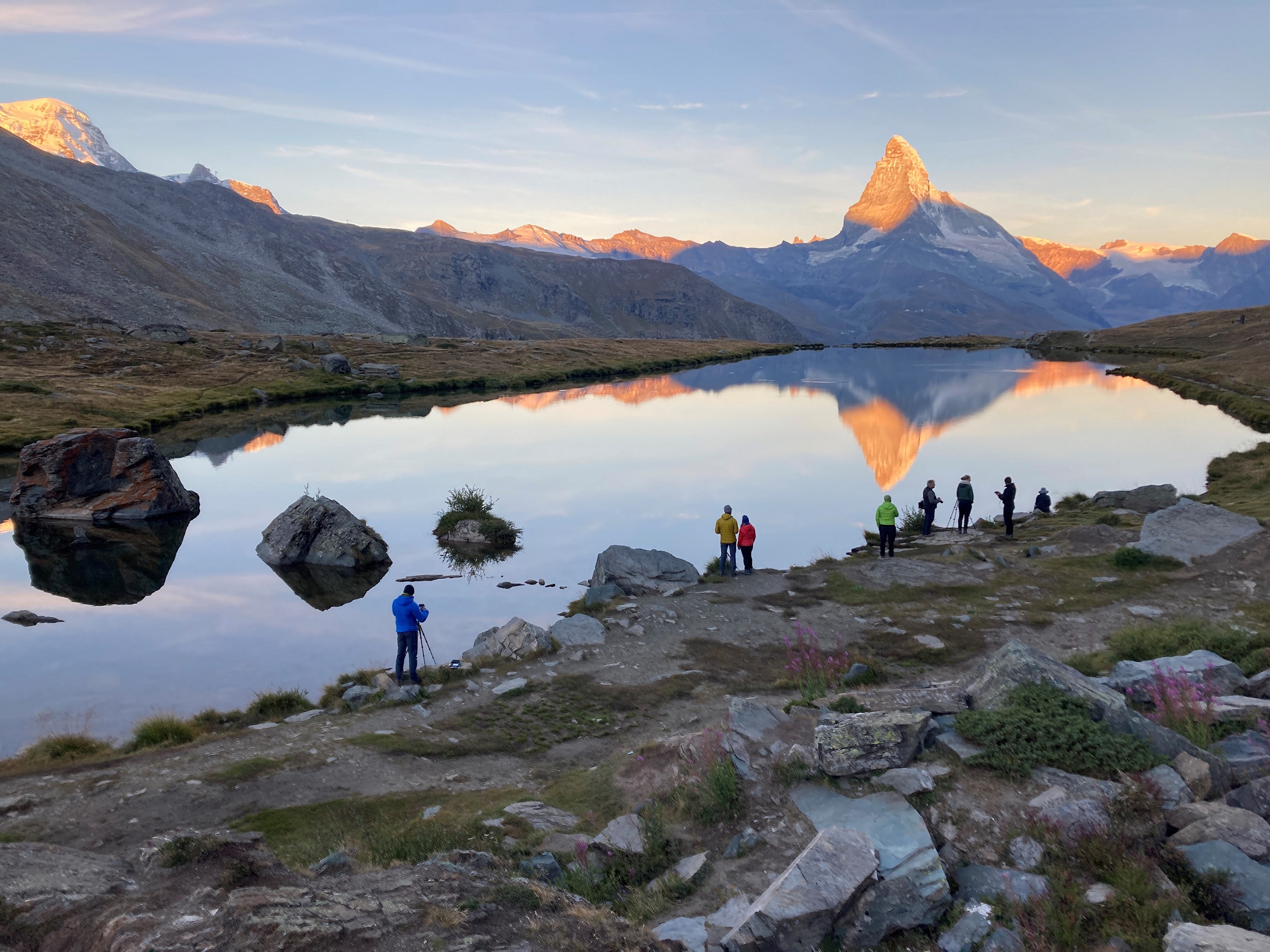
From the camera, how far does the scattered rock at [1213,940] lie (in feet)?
19.3

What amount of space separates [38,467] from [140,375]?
61.9 metres

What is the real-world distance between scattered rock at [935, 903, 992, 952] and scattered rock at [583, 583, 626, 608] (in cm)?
1754

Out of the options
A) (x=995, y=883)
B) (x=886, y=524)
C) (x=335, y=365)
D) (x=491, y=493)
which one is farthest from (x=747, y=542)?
(x=335, y=365)

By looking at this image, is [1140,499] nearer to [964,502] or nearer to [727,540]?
[964,502]

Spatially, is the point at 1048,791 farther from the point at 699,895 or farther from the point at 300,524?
the point at 300,524

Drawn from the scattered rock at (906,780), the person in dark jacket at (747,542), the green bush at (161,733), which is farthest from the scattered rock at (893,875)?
the person in dark jacket at (747,542)

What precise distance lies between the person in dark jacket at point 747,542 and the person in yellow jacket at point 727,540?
0.24 metres

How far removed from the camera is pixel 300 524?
107 feet

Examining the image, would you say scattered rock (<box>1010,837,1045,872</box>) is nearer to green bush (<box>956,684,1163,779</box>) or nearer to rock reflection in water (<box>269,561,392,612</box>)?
green bush (<box>956,684,1163,779</box>)

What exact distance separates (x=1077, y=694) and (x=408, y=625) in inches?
573

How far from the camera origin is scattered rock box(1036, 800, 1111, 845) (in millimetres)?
8055

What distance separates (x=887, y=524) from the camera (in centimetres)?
2945

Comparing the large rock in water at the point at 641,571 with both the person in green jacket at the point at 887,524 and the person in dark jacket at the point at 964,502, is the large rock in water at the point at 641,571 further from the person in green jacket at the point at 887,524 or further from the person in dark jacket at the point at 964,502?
the person in dark jacket at the point at 964,502

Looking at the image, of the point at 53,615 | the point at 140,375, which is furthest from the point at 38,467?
the point at 140,375
